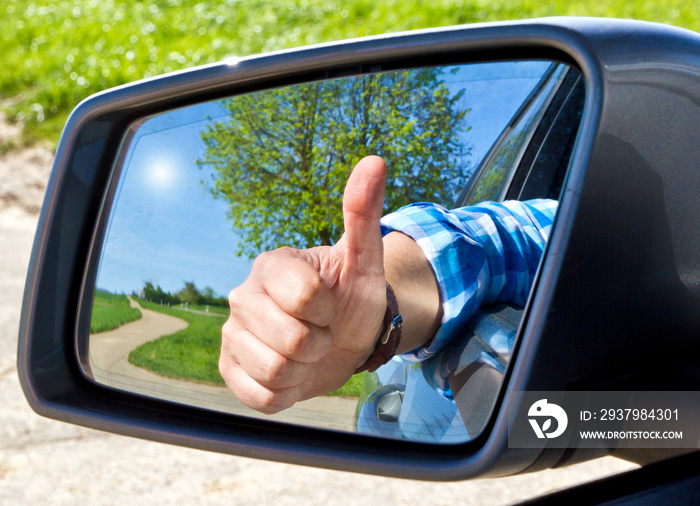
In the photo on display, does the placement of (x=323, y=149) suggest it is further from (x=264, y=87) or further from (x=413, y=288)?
(x=413, y=288)

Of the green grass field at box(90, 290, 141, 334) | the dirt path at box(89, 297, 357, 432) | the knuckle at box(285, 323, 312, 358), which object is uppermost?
the knuckle at box(285, 323, 312, 358)

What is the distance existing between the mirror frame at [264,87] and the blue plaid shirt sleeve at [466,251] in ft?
0.73

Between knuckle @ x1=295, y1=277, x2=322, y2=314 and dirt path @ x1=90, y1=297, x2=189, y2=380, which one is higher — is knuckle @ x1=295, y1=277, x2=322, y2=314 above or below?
above

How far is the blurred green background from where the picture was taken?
27.0ft

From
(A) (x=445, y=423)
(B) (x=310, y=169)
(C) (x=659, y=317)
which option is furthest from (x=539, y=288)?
(B) (x=310, y=169)

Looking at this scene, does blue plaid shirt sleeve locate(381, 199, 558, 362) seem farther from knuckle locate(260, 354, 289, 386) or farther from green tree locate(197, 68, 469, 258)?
knuckle locate(260, 354, 289, 386)

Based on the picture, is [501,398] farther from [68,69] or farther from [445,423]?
[68,69]

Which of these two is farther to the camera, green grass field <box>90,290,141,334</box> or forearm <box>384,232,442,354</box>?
green grass field <box>90,290,141,334</box>

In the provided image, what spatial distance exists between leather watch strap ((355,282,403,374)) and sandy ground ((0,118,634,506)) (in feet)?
5.27

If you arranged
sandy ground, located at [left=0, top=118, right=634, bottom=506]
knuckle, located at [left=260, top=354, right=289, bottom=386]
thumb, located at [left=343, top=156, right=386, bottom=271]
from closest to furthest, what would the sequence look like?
thumb, located at [left=343, top=156, right=386, bottom=271], knuckle, located at [left=260, top=354, right=289, bottom=386], sandy ground, located at [left=0, top=118, right=634, bottom=506]

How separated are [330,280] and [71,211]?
2.44ft

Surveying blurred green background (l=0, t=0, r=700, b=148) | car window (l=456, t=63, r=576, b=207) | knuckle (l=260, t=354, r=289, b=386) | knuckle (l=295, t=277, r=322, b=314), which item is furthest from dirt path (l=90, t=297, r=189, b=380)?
blurred green background (l=0, t=0, r=700, b=148)

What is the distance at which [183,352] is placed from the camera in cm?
146

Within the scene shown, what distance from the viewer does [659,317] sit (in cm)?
107
